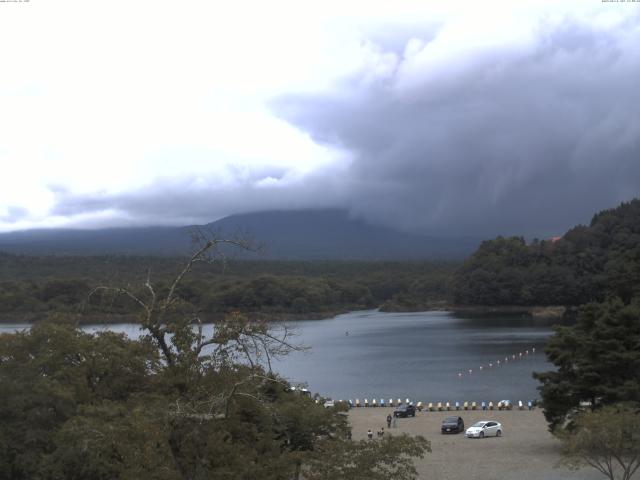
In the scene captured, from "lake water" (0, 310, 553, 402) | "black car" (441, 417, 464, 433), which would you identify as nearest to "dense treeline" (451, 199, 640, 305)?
"lake water" (0, 310, 553, 402)

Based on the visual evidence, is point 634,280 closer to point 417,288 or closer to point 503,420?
point 503,420

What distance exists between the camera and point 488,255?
131875 millimetres

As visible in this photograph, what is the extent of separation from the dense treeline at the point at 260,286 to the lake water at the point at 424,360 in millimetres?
8454

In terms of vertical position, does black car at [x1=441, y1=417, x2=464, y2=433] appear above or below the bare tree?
below

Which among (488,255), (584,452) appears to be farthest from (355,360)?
(488,255)

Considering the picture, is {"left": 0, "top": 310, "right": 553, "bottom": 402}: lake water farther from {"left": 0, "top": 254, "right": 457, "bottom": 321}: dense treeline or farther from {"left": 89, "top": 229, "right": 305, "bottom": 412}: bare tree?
{"left": 89, "top": 229, "right": 305, "bottom": 412}: bare tree

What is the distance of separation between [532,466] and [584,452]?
195 inches

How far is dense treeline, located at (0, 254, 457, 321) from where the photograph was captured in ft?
339

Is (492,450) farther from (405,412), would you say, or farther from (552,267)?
(552,267)

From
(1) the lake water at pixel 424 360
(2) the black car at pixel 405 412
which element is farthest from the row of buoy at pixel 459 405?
(2) the black car at pixel 405 412

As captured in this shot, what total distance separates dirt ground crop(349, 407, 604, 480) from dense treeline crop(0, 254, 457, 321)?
5327 centimetres

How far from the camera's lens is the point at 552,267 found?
11712cm

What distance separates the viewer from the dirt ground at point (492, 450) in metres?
21.7

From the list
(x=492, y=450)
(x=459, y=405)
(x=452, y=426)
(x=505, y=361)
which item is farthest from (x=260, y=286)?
(x=492, y=450)
